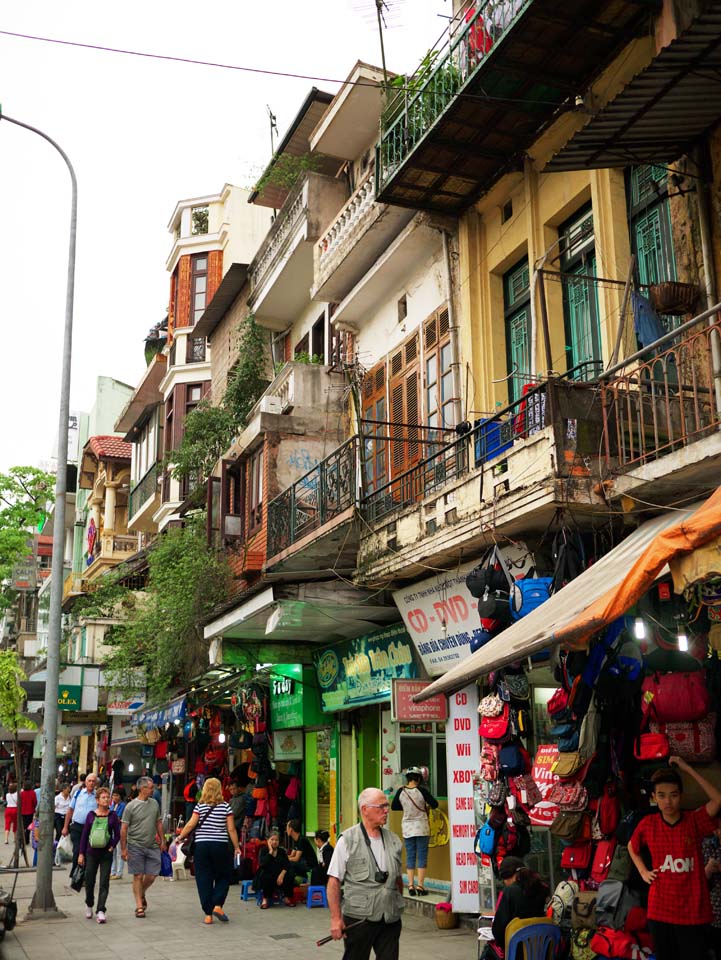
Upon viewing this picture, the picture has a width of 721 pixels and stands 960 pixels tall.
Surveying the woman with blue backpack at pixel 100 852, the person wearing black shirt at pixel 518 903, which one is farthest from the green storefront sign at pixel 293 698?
the person wearing black shirt at pixel 518 903

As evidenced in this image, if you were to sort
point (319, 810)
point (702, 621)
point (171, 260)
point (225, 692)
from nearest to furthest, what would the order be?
point (702, 621)
point (319, 810)
point (225, 692)
point (171, 260)

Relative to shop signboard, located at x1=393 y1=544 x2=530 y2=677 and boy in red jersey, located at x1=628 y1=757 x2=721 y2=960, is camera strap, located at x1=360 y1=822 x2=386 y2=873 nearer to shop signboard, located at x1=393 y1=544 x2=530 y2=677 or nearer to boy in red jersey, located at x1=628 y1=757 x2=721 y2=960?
boy in red jersey, located at x1=628 y1=757 x2=721 y2=960

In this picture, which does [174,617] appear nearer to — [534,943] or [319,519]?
[319,519]

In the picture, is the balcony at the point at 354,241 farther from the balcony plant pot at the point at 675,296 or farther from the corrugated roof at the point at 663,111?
the balcony plant pot at the point at 675,296

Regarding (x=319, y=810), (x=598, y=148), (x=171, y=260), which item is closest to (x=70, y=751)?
(x=171, y=260)

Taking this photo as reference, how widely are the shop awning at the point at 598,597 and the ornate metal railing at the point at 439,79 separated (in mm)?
5653

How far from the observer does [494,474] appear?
10.5 m

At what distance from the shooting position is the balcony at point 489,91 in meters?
10.1

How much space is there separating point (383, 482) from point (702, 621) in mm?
8240

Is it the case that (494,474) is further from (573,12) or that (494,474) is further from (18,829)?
(18,829)

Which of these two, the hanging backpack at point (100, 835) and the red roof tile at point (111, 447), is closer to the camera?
the hanging backpack at point (100, 835)

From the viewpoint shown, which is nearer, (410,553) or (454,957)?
(454,957)

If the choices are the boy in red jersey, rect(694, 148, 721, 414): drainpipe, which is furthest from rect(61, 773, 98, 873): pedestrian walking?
rect(694, 148, 721, 414): drainpipe

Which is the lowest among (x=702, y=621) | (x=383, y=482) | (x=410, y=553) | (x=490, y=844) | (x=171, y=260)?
(x=490, y=844)
